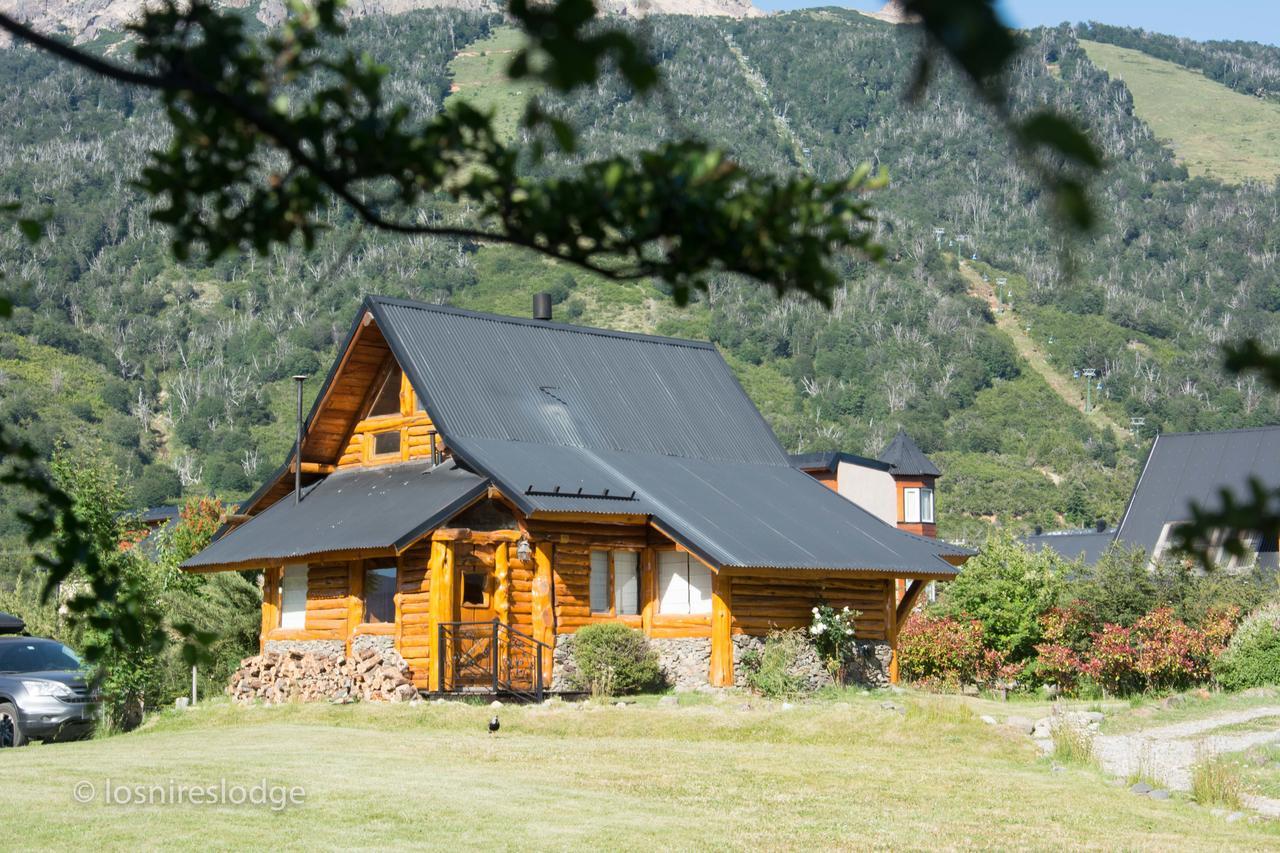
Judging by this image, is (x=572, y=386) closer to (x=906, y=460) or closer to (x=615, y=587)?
(x=615, y=587)

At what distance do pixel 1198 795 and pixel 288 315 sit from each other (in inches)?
4463

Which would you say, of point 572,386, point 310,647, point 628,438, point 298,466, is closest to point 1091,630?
point 628,438

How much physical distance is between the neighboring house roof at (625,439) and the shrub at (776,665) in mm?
1444

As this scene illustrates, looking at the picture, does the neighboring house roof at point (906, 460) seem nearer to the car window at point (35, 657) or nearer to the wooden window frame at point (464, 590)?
the wooden window frame at point (464, 590)

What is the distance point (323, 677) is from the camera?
1025 inches

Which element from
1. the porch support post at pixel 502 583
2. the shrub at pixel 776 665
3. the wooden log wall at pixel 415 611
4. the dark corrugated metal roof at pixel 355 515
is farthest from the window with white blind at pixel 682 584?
the wooden log wall at pixel 415 611

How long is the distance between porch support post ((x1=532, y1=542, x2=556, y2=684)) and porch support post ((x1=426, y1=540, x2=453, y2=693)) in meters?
1.38

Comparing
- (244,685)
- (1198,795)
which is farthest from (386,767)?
(244,685)

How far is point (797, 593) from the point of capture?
2702 cm

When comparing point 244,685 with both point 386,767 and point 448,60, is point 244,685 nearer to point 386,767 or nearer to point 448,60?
point 386,767

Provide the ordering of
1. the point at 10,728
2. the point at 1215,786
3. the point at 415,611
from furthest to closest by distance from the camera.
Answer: the point at 415,611
the point at 10,728
the point at 1215,786

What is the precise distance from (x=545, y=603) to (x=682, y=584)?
2.48 meters

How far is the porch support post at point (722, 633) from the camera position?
25.5 metres

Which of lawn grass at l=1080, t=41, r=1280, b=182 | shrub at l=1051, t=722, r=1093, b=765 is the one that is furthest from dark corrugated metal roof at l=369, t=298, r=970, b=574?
lawn grass at l=1080, t=41, r=1280, b=182
